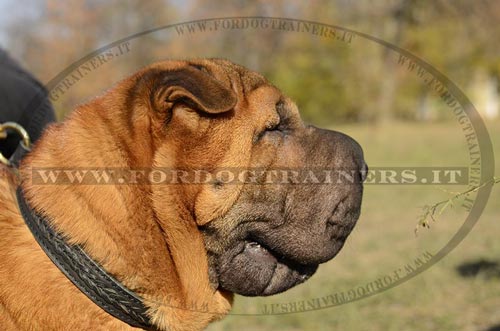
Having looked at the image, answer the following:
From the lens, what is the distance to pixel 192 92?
8.37 feet

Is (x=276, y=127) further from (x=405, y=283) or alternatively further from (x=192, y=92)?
(x=405, y=283)

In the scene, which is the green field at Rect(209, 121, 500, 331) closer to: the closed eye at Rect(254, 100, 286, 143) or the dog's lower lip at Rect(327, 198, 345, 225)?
the dog's lower lip at Rect(327, 198, 345, 225)

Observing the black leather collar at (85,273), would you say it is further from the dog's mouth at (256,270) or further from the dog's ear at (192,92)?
the dog's ear at (192,92)

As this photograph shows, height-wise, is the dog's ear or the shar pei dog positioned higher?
the dog's ear

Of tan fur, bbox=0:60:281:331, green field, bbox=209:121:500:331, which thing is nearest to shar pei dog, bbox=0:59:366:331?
tan fur, bbox=0:60:281:331

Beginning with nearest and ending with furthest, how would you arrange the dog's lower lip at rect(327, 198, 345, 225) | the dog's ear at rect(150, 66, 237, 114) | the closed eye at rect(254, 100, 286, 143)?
the dog's ear at rect(150, 66, 237, 114) < the closed eye at rect(254, 100, 286, 143) < the dog's lower lip at rect(327, 198, 345, 225)

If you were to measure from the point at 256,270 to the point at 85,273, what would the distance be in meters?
0.86

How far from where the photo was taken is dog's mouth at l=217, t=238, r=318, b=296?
2.87m

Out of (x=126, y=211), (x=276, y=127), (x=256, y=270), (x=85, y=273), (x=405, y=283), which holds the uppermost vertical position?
(x=276, y=127)

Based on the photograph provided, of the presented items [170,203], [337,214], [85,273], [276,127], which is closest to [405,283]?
[337,214]

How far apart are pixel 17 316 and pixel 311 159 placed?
57.8 inches

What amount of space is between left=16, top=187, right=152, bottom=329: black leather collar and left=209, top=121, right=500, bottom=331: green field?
1.89m

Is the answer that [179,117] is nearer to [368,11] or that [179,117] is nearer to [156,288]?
[156,288]

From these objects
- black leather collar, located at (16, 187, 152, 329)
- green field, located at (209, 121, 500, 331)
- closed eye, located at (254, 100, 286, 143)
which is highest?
closed eye, located at (254, 100, 286, 143)
